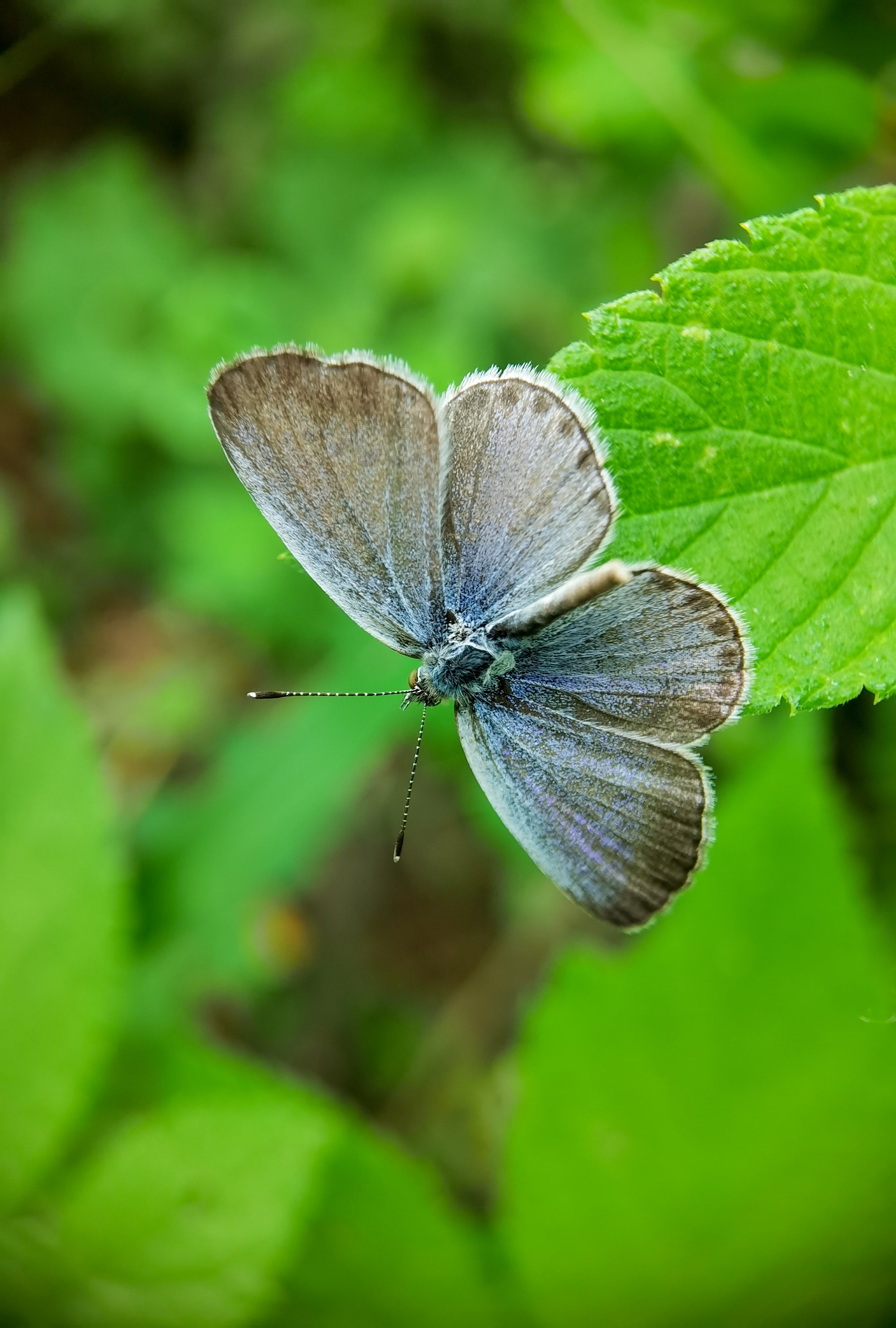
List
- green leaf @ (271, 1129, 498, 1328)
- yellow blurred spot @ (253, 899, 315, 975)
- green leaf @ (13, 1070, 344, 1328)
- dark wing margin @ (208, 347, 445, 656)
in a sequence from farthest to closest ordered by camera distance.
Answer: yellow blurred spot @ (253, 899, 315, 975) → green leaf @ (271, 1129, 498, 1328) → green leaf @ (13, 1070, 344, 1328) → dark wing margin @ (208, 347, 445, 656)

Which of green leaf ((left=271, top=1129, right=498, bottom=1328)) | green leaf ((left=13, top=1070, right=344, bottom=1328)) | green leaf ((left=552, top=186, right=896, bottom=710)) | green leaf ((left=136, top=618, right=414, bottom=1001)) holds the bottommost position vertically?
green leaf ((left=271, top=1129, right=498, bottom=1328))

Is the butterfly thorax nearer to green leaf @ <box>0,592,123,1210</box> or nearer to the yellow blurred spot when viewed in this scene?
green leaf @ <box>0,592,123,1210</box>

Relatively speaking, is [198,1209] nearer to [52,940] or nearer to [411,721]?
[52,940]

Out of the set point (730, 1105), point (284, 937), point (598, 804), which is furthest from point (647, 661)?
point (284, 937)

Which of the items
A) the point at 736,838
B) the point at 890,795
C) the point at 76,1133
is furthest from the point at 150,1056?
the point at 890,795

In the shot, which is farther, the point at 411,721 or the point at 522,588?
the point at 411,721

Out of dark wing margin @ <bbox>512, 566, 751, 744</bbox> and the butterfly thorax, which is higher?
the butterfly thorax

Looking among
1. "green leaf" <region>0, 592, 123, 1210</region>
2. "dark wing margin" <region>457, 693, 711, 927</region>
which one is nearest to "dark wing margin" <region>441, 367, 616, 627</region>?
"dark wing margin" <region>457, 693, 711, 927</region>

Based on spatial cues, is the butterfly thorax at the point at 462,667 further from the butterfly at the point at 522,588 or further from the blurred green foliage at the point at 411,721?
the blurred green foliage at the point at 411,721
